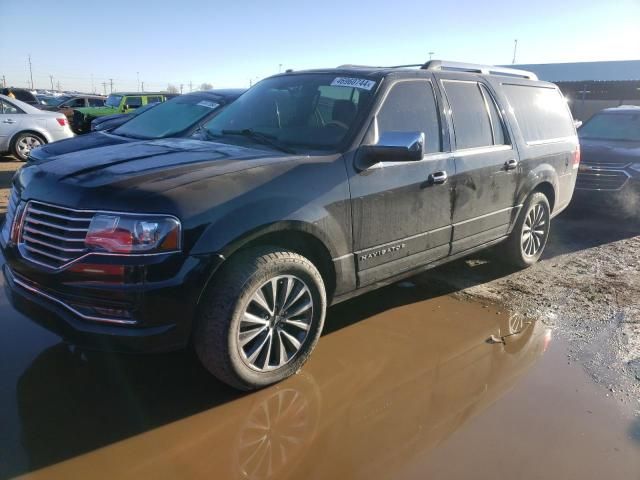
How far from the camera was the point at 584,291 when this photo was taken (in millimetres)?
4773

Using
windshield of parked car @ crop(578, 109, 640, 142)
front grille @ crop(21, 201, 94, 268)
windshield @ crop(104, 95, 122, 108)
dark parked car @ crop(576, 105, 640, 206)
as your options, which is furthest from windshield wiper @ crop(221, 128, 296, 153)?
windshield @ crop(104, 95, 122, 108)

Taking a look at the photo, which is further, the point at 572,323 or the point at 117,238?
the point at 572,323

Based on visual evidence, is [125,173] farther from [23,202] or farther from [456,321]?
[456,321]

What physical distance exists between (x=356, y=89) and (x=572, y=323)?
2531 millimetres

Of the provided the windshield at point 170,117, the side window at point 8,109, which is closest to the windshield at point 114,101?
the side window at point 8,109

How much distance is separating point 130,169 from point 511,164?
3332mm

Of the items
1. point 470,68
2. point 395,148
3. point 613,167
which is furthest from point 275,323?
point 613,167

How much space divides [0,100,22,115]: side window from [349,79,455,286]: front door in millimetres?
10271

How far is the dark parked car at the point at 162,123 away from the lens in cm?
639

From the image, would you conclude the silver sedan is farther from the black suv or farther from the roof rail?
the roof rail

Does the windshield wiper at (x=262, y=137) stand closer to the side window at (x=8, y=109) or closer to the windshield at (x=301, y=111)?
the windshield at (x=301, y=111)

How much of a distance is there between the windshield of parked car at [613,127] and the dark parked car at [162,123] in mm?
6109

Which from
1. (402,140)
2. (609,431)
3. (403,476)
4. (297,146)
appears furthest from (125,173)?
(609,431)

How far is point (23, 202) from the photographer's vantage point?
9.70 ft
